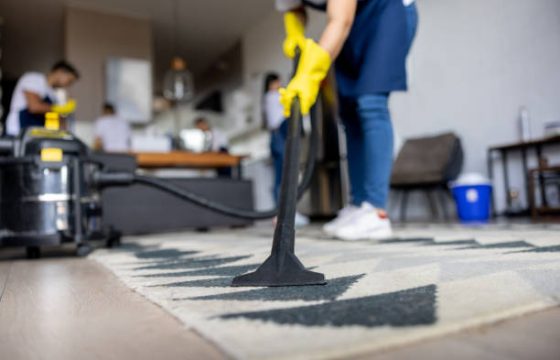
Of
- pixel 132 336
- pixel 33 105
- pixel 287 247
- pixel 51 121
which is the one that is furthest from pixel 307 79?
pixel 33 105

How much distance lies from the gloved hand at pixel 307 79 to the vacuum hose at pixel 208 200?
0.06 meters

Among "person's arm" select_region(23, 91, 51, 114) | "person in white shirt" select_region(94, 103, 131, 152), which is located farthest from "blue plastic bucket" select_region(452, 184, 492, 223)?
"person in white shirt" select_region(94, 103, 131, 152)

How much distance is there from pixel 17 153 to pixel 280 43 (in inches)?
190

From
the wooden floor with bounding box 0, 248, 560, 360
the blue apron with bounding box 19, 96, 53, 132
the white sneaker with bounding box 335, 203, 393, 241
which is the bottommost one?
the wooden floor with bounding box 0, 248, 560, 360

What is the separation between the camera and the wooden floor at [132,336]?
0.34 m

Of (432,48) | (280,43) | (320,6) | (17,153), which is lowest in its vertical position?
(17,153)

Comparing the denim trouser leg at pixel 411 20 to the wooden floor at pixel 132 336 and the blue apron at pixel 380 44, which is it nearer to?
the blue apron at pixel 380 44

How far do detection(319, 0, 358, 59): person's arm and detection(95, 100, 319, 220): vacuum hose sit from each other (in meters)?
0.16

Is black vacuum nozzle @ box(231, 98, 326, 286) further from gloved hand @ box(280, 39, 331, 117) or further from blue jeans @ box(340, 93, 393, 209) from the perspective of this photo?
blue jeans @ box(340, 93, 393, 209)

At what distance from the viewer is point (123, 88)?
5.49 m

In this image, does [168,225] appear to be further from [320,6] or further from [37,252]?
[320,6]

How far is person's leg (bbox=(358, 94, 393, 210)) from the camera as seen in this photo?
1.46 metres

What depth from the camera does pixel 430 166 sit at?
3430mm

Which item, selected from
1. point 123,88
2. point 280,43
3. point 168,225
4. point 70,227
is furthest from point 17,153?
point 280,43
